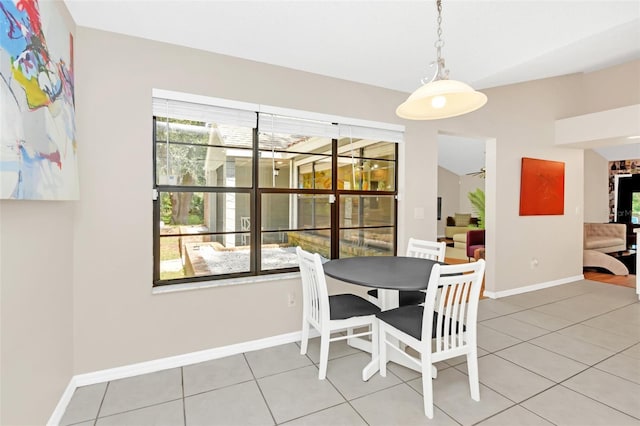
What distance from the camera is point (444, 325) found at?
1.91m

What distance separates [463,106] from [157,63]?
2.20 m

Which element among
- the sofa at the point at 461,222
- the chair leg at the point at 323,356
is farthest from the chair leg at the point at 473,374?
the sofa at the point at 461,222

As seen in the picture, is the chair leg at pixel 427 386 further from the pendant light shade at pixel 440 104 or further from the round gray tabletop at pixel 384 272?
the pendant light shade at pixel 440 104

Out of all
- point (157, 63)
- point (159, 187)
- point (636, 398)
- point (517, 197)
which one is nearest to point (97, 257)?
point (159, 187)

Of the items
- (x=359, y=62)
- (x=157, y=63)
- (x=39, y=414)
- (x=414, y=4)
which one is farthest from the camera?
(x=359, y=62)

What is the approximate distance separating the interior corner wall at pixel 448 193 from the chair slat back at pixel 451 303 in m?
9.28

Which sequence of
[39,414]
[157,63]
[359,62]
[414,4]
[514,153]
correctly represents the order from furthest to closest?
[514,153] → [359,62] → [157,63] → [414,4] → [39,414]

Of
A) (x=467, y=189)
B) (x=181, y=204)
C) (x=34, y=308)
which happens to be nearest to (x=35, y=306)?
(x=34, y=308)

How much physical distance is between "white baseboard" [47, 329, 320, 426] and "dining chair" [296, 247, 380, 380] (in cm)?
33

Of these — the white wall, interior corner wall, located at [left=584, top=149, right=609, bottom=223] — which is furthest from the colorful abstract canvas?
the white wall

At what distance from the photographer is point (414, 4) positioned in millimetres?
1995

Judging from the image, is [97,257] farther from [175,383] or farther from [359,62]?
[359,62]

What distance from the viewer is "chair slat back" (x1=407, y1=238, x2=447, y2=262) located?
2.94 m

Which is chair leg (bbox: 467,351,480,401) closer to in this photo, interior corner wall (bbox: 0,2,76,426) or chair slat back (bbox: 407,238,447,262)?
chair slat back (bbox: 407,238,447,262)
